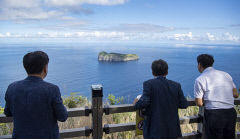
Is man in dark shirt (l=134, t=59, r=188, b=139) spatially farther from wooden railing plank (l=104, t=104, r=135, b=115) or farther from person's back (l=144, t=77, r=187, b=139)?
wooden railing plank (l=104, t=104, r=135, b=115)

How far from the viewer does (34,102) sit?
178 centimetres

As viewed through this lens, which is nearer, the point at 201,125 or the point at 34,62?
the point at 34,62

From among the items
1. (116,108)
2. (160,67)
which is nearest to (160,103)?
(160,67)

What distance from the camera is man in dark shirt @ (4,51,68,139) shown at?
178 cm

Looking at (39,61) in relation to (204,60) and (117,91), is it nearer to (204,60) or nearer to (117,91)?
(204,60)

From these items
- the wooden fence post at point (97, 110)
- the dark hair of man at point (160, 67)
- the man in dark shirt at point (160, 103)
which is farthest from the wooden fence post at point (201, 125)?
the wooden fence post at point (97, 110)

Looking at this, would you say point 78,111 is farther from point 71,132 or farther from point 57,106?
point 57,106

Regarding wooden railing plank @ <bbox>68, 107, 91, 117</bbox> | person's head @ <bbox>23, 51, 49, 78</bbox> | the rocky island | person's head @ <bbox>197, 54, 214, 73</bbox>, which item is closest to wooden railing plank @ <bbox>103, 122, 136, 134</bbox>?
wooden railing plank @ <bbox>68, 107, 91, 117</bbox>

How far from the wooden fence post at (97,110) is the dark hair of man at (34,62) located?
2.77 feet

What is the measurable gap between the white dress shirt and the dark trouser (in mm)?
73

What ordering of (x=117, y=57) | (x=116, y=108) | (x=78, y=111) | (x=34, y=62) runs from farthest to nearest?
(x=117, y=57) → (x=116, y=108) → (x=78, y=111) → (x=34, y=62)

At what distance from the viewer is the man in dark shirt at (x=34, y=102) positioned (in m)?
1.78

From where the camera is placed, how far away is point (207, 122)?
279 centimetres

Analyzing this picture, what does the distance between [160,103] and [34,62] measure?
1288 millimetres
